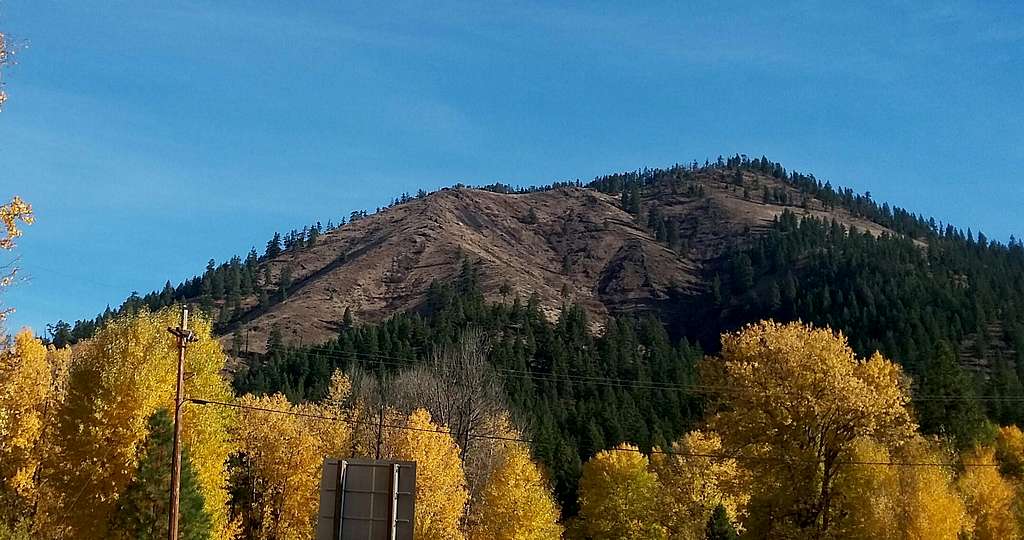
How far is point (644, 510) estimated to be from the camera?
7319 cm

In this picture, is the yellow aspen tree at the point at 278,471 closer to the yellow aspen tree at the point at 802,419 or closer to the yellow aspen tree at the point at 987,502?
the yellow aspen tree at the point at 802,419

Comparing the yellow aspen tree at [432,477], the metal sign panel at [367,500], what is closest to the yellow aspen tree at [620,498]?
the yellow aspen tree at [432,477]

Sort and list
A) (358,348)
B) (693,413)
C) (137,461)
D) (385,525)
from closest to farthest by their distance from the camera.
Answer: (385,525), (137,461), (693,413), (358,348)

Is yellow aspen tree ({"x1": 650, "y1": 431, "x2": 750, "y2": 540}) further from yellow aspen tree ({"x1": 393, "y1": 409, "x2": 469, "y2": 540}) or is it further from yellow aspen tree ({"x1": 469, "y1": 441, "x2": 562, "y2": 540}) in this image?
yellow aspen tree ({"x1": 393, "y1": 409, "x2": 469, "y2": 540})

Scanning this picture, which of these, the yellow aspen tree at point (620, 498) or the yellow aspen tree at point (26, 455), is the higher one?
the yellow aspen tree at point (26, 455)

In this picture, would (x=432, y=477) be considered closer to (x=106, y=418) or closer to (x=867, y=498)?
(x=106, y=418)

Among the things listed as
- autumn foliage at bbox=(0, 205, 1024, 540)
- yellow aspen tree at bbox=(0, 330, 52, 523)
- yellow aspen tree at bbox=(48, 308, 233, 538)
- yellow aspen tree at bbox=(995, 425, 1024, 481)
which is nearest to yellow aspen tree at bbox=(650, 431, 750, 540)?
autumn foliage at bbox=(0, 205, 1024, 540)

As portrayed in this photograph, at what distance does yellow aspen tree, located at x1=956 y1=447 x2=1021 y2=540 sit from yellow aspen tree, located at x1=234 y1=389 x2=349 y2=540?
4128 cm

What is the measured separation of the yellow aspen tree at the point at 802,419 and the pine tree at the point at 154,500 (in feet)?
68.4

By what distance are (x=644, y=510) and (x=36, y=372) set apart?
149ft

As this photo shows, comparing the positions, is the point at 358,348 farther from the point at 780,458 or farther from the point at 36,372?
A: the point at 780,458

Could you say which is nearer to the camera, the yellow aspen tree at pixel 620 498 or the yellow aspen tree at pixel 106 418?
the yellow aspen tree at pixel 106 418

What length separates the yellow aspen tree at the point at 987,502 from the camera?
61.0m

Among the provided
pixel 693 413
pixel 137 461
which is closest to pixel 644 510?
pixel 137 461
